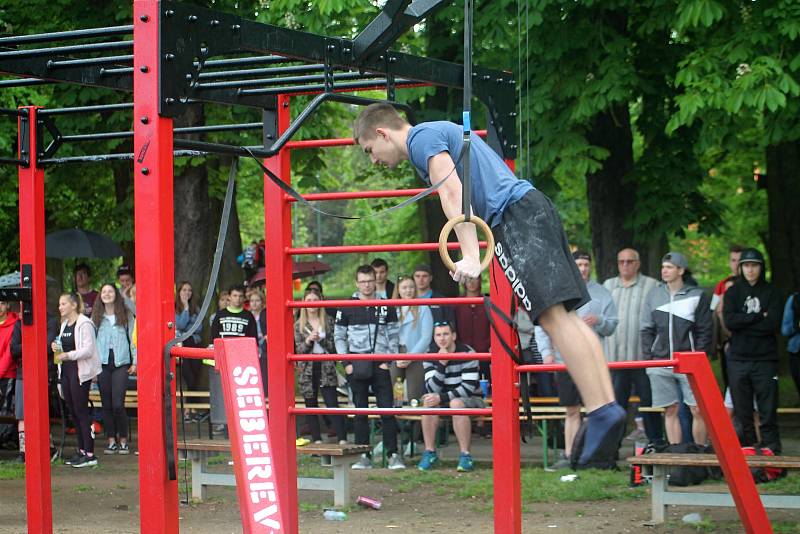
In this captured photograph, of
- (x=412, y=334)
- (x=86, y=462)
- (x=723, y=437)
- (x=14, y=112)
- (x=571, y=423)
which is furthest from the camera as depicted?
(x=86, y=462)

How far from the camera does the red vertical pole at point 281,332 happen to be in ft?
20.7

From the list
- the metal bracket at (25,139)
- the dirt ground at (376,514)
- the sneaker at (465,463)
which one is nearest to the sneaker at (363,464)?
the dirt ground at (376,514)

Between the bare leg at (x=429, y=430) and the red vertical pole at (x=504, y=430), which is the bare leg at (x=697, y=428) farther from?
the red vertical pole at (x=504, y=430)

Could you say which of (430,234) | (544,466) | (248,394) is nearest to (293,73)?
(248,394)

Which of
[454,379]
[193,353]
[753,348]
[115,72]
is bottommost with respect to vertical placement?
[454,379]

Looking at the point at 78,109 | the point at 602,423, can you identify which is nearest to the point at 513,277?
the point at 602,423

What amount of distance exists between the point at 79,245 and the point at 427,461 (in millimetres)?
6777

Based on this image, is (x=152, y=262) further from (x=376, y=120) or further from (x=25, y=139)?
(x=25, y=139)

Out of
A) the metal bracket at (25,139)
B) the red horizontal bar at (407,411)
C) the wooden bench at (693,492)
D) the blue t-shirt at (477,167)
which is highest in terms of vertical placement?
the metal bracket at (25,139)

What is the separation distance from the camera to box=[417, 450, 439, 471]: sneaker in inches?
391

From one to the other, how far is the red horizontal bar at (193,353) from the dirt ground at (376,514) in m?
3.14

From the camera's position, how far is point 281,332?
21.1 feet

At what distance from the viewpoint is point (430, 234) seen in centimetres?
1546

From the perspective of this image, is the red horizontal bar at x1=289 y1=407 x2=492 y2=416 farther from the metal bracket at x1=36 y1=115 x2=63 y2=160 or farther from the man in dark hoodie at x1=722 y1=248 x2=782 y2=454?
the man in dark hoodie at x1=722 y1=248 x2=782 y2=454
